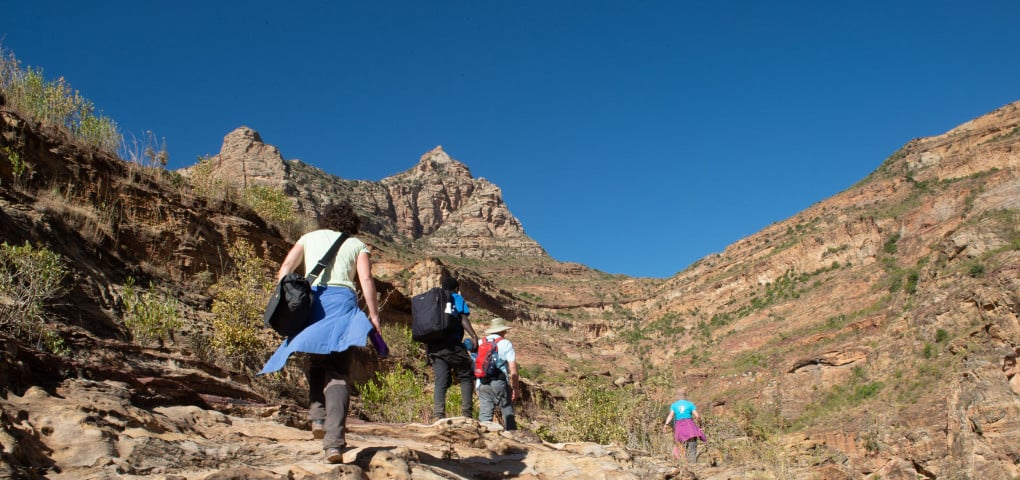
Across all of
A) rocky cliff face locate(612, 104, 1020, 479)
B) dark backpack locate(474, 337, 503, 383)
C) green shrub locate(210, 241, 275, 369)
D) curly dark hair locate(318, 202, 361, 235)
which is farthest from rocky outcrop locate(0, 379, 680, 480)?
rocky cliff face locate(612, 104, 1020, 479)

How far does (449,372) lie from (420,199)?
137875mm

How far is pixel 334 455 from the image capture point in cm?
380

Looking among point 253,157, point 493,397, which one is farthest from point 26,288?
point 253,157

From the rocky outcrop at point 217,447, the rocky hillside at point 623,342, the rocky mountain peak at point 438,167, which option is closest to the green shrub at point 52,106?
the rocky hillside at point 623,342

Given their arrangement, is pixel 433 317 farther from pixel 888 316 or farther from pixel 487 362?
pixel 888 316

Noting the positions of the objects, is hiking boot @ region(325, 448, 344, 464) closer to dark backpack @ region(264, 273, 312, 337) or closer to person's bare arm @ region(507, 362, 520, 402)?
dark backpack @ region(264, 273, 312, 337)

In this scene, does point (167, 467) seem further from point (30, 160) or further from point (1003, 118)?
point (1003, 118)

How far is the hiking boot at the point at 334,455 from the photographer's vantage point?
3.80 metres

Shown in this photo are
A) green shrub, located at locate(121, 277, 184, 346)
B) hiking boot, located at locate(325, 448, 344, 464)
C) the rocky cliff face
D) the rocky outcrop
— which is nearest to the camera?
the rocky outcrop

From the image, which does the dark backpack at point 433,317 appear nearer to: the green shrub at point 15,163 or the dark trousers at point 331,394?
the dark trousers at point 331,394

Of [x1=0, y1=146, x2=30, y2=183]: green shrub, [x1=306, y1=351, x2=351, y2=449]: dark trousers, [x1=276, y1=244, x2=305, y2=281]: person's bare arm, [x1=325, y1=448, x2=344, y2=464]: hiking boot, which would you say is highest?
[x1=0, y1=146, x2=30, y2=183]: green shrub

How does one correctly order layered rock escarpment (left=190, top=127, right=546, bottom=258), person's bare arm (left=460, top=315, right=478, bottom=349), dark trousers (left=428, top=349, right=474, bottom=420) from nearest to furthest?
person's bare arm (left=460, top=315, right=478, bottom=349) → dark trousers (left=428, top=349, right=474, bottom=420) → layered rock escarpment (left=190, top=127, right=546, bottom=258)

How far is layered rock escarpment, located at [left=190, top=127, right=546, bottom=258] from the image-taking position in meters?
96.7

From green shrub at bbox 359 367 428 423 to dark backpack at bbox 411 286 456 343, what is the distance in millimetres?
3075
